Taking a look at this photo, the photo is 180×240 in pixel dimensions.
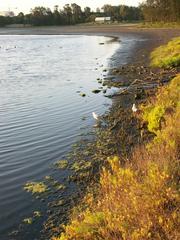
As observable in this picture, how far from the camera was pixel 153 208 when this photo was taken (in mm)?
6949

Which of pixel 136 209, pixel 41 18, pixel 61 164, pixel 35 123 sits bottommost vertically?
pixel 35 123

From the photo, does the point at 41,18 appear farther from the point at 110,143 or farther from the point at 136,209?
the point at 136,209

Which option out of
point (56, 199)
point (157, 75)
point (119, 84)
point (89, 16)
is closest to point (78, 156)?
point (56, 199)

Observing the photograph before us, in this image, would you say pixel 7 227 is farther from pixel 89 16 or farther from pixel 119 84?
pixel 89 16

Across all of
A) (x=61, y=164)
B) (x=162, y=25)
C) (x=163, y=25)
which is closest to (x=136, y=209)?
(x=61, y=164)

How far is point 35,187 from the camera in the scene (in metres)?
10.8

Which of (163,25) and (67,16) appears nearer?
(163,25)

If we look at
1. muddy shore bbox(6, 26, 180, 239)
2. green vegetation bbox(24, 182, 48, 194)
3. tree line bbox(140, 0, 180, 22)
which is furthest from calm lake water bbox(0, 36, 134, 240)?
tree line bbox(140, 0, 180, 22)

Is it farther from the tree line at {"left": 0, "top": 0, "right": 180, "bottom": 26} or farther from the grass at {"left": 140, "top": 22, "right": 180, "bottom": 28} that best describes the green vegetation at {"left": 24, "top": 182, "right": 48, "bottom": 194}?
the tree line at {"left": 0, "top": 0, "right": 180, "bottom": 26}

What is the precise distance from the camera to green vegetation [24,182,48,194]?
34.8 ft

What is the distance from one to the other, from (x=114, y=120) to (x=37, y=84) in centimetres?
1292

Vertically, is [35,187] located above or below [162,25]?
above

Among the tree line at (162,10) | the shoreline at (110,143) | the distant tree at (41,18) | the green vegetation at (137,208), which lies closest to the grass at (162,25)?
the tree line at (162,10)

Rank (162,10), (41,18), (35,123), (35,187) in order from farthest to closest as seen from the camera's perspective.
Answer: (41,18)
(162,10)
(35,123)
(35,187)
